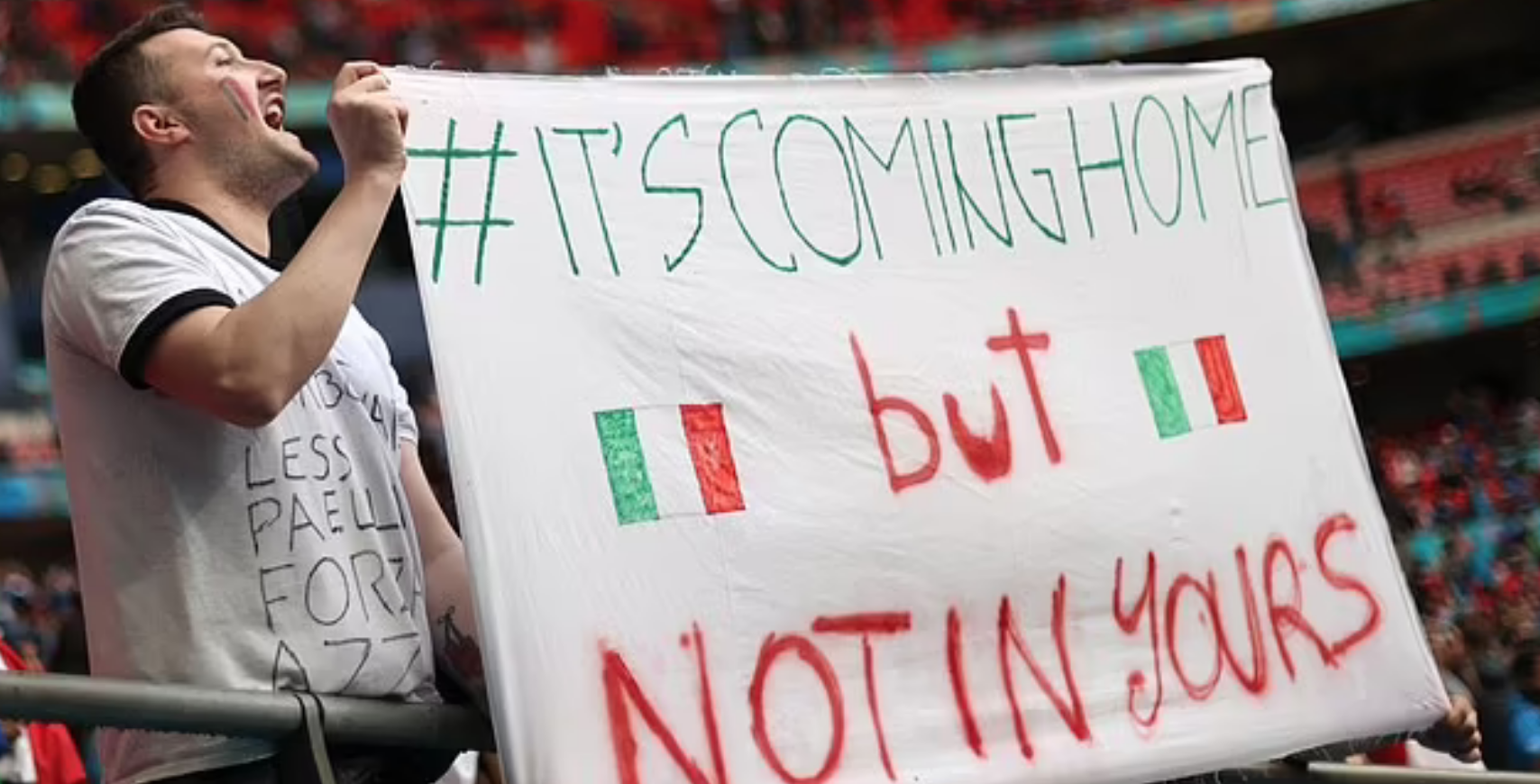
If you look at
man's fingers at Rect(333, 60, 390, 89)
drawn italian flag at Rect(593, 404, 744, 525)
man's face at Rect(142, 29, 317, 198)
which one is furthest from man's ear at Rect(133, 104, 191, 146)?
drawn italian flag at Rect(593, 404, 744, 525)

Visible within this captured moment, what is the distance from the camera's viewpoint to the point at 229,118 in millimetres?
1903

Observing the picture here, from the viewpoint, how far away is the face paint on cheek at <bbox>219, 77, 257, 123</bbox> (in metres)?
1.90

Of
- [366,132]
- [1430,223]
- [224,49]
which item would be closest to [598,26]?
[1430,223]

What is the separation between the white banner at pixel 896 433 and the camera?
1.89 meters

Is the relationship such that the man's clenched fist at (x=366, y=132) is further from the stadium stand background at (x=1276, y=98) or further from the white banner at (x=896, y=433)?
the stadium stand background at (x=1276, y=98)

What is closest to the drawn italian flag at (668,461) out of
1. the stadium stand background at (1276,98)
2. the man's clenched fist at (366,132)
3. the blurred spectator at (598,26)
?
the man's clenched fist at (366,132)

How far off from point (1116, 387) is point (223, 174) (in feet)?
2.80

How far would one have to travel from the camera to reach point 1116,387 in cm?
231

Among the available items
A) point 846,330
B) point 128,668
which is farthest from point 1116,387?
point 128,668

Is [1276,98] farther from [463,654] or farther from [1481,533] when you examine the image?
[463,654]

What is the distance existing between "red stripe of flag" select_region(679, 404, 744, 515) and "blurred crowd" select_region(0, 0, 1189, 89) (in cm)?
1549

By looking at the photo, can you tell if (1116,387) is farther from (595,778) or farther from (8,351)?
(8,351)

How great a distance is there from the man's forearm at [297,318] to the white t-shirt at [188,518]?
0.05 m

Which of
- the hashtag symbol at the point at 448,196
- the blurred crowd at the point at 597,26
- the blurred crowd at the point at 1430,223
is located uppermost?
the blurred crowd at the point at 597,26
